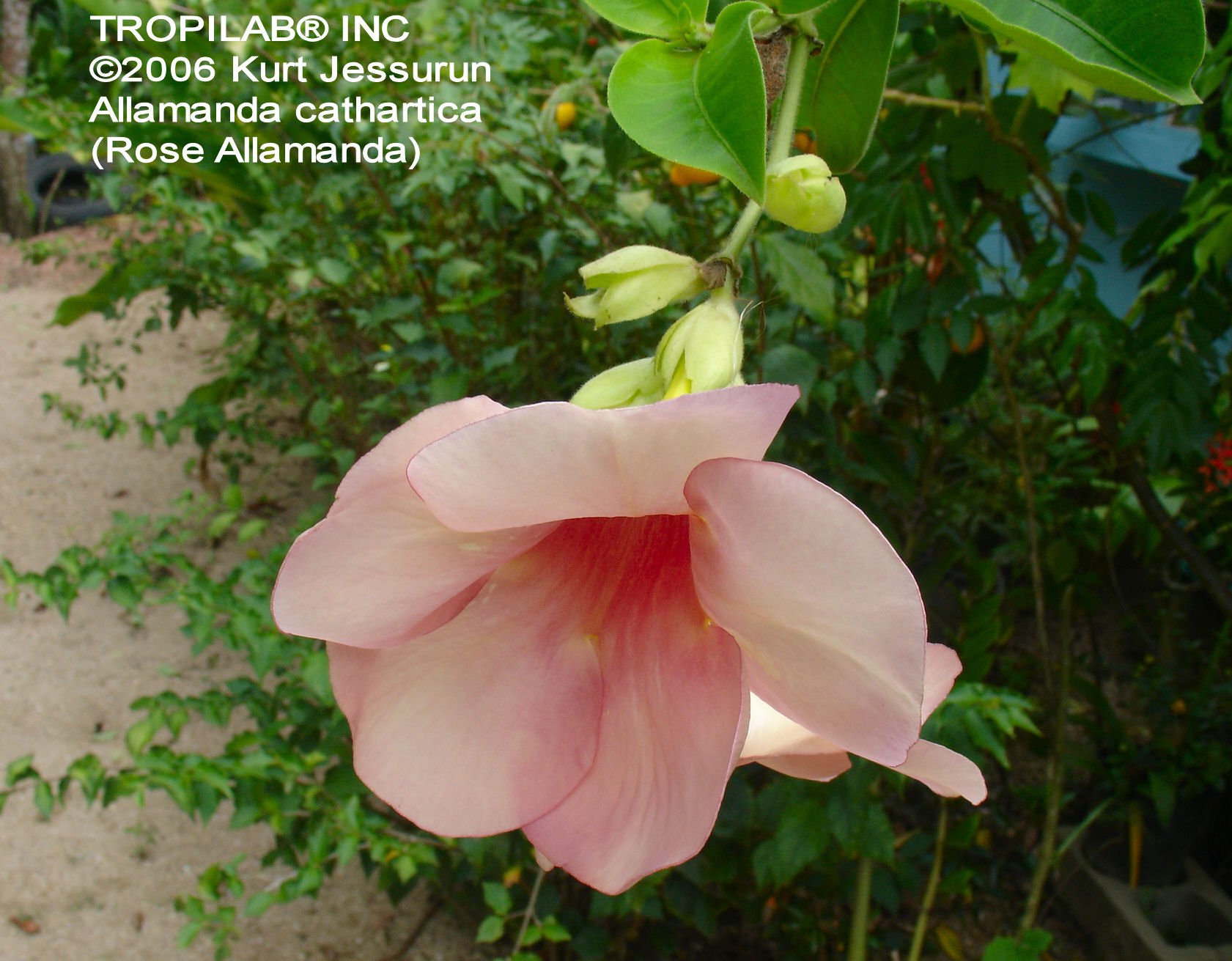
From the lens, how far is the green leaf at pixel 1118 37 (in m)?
0.33

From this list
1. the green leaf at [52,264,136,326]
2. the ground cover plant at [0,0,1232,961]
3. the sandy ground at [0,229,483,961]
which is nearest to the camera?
the ground cover plant at [0,0,1232,961]

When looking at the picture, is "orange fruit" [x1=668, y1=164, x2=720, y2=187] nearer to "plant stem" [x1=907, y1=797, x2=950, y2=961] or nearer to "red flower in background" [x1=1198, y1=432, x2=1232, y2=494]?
"plant stem" [x1=907, y1=797, x2=950, y2=961]

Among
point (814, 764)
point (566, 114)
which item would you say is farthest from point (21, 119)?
point (814, 764)

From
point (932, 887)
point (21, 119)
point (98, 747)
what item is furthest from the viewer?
point (98, 747)

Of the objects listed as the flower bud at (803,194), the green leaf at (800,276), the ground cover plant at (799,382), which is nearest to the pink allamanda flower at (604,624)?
the flower bud at (803,194)

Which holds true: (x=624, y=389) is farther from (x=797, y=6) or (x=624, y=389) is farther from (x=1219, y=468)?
(x=1219, y=468)

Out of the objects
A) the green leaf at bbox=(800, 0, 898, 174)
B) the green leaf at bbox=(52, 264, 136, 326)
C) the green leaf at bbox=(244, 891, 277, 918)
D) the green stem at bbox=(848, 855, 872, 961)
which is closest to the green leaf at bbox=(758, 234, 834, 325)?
the green leaf at bbox=(800, 0, 898, 174)

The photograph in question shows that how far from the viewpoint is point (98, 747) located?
2363 mm

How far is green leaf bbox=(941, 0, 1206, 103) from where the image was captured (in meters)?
0.33

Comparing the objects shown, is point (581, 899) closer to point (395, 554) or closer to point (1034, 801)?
point (1034, 801)

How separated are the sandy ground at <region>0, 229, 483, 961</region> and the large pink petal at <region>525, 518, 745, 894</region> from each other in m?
1.29

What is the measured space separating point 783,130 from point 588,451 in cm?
17

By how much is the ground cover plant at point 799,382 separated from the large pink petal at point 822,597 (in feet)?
1.09

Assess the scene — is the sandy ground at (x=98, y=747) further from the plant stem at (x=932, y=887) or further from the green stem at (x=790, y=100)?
the green stem at (x=790, y=100)
